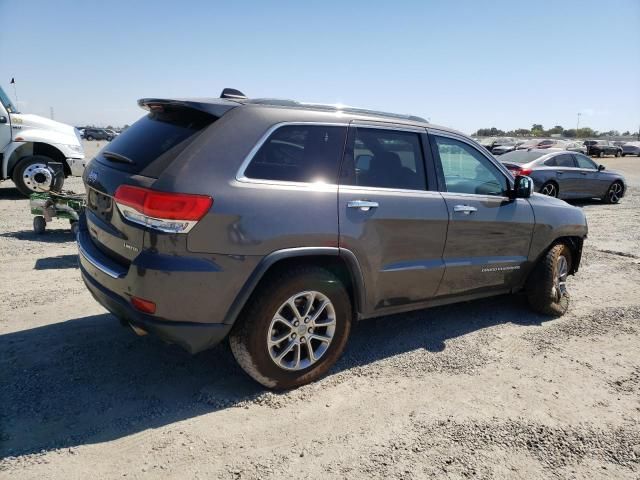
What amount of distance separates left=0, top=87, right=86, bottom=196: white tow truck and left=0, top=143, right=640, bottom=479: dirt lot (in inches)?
224

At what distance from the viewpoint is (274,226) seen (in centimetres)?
291

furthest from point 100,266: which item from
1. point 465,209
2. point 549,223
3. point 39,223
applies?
point 39,223

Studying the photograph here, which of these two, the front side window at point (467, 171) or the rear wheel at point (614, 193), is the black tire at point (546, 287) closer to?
the front side window at point (467, 171)

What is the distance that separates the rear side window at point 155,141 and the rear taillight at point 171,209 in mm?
191

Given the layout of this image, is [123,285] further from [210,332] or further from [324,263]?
[324,263]

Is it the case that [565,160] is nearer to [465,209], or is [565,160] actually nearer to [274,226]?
[465,209]

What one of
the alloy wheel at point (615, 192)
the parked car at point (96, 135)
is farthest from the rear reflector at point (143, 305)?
the parked car at point (96, 135)

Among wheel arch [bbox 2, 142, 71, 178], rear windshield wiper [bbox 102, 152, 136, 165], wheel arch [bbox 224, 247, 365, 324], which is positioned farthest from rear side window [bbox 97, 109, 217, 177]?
wheel arch [bbox 2, 142, 71, 178]

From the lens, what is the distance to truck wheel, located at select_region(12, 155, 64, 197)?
905 centimetres

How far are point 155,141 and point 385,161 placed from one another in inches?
64.4

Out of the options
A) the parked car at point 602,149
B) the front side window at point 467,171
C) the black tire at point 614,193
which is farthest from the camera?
the parked car at point 602,149

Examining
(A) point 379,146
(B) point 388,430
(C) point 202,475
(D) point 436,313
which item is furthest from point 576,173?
(C) point 202,475

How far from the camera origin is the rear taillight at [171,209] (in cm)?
267

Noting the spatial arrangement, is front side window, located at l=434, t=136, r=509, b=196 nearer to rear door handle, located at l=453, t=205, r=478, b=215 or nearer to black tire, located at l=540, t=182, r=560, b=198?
rear door handle, located at l=453, t=205, r=478, b=215
